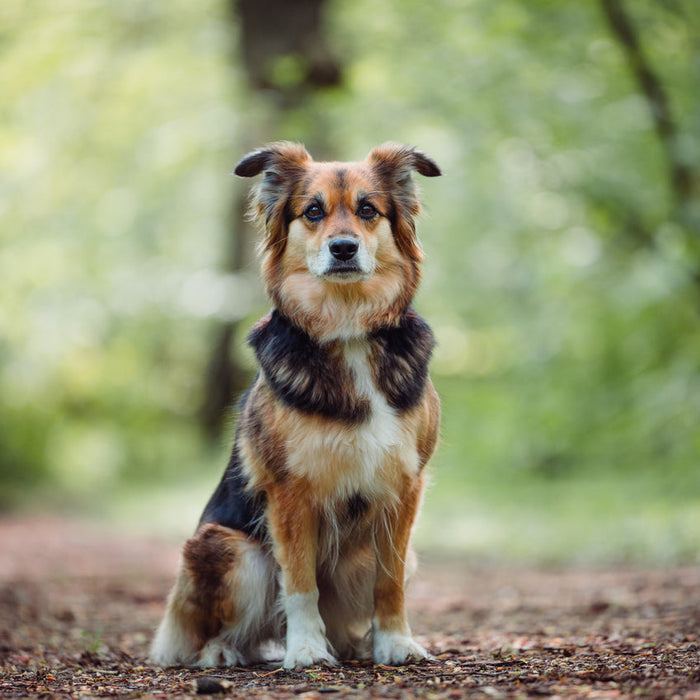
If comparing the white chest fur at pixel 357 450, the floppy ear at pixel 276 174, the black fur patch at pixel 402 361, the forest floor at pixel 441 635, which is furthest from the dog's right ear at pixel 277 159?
the forest floor at pixel 441 635

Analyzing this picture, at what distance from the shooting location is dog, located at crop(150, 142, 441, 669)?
12.2 ft

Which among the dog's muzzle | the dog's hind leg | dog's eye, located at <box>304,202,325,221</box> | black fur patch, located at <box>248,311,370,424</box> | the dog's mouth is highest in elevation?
dog's eye, located at <box>304,202,325,221</box>

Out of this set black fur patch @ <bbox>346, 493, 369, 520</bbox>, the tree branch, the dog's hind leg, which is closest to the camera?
black fur patch @ <bbox>346, 493, 369, 520</bbox>

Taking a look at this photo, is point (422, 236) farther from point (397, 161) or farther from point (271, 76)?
point (397, 161)

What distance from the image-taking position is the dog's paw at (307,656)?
3680 mm

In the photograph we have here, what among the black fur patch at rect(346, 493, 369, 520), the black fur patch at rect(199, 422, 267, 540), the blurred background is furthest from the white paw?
the blurred background

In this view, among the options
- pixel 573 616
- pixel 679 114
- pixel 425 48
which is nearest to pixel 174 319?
pixel 425 48

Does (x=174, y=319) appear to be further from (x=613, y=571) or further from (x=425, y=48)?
(x=613, y=571)

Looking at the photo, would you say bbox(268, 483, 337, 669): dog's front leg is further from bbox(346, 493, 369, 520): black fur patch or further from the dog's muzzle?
the dog's muzzle

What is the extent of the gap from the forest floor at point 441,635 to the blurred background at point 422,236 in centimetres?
101

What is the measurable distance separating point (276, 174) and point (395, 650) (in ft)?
7.23

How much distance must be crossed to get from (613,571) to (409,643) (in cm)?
362

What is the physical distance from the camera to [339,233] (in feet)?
12.5

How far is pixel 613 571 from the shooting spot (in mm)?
6941
